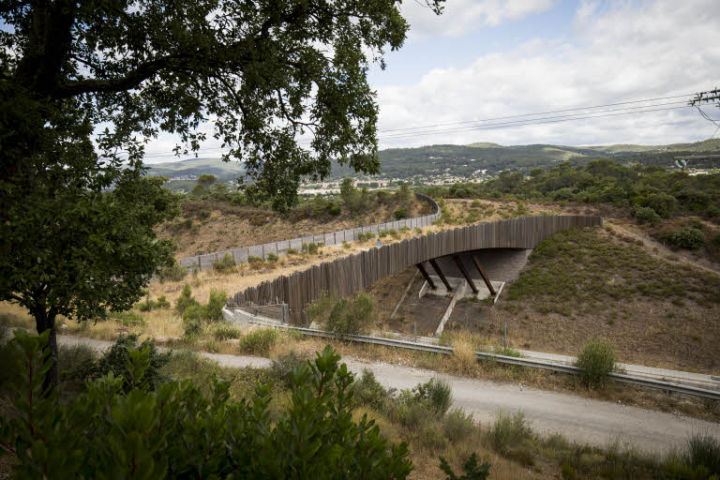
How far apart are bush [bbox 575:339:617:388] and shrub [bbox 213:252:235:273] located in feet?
62.0

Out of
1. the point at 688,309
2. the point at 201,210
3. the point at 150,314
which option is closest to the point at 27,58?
the point at 150,314

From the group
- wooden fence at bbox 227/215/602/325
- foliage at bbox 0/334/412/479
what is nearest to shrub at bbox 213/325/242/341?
wooden fence at bbox 227/215/602/325

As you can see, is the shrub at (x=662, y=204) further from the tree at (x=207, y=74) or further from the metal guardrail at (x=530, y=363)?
the tree at (x=207, y=74)

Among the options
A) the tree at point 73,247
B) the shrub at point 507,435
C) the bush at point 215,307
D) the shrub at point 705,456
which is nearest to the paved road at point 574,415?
the shrub at point 507,435

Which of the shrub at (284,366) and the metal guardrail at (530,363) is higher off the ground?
the shrub at (284,366)

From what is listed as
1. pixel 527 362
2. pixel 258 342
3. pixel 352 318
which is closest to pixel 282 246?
pixel 352 318

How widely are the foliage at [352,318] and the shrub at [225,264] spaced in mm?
13296

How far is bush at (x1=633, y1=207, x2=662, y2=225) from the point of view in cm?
3550

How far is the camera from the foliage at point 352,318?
35.7 ft

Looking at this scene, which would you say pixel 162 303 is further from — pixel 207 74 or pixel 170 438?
pixel 170 438

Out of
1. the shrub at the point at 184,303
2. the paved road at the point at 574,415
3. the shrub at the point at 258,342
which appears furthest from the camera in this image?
the shrub at the point at 184,303

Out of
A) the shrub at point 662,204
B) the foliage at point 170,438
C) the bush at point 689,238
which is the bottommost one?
the bush at point 689,238

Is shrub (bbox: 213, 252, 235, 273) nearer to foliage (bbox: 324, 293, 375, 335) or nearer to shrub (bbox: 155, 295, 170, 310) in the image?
shrub (bbox: 155, 295, 170, 310)

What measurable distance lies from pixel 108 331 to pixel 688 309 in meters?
30.6
